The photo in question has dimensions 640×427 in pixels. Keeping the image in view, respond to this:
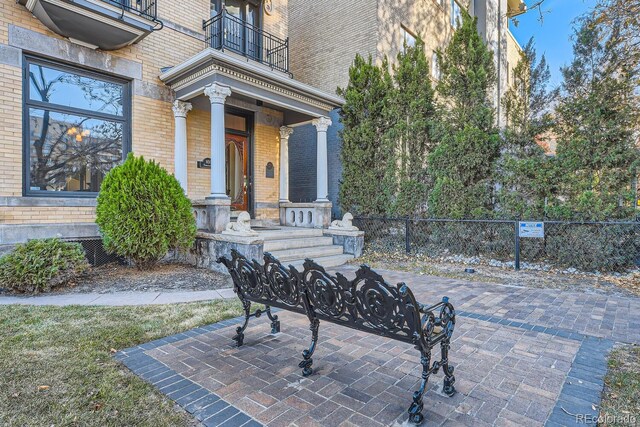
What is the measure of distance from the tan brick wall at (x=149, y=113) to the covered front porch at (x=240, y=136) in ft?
0.19

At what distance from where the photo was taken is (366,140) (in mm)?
9297

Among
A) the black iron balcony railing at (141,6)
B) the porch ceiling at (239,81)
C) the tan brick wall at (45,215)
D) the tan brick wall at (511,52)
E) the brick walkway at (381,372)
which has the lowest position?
the brick walkway at (381,372)

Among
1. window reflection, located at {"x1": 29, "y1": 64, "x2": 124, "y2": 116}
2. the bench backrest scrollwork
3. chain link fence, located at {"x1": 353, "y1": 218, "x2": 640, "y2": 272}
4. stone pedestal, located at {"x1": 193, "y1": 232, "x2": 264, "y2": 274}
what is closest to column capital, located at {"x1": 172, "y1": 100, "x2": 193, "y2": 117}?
window reflection, located at {"x1": 29, "y1": 64, "x2": 124, "y2": 116}

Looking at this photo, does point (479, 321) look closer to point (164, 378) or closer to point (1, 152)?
point (164, 378)

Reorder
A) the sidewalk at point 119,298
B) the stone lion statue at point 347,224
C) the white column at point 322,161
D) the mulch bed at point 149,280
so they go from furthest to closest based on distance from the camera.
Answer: the white column at point 322,161 → the stone lion statue at point 347,224 → the mulch bed at point 149,280 → the sidewalk at point 119,298

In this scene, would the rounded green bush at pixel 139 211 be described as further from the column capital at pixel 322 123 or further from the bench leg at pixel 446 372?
the bench leg at pixel 446 372

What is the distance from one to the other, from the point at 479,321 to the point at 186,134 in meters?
7.29

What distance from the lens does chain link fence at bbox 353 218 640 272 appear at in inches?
257

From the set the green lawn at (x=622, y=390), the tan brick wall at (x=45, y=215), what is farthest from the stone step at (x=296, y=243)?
the green lawn at (x=622, y=390)

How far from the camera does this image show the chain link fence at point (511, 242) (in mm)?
6520

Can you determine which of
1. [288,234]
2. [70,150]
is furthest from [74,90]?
[288,234]

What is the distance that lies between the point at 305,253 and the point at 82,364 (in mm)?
5133

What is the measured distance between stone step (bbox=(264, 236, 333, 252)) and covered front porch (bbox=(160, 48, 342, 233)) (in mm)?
709

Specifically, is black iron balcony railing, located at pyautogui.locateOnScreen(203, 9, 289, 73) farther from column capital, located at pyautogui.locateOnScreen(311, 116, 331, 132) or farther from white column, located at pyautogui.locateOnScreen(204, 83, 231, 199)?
white column, located at pyautogui.locateOnScreen(204, 83, 231, 199)
